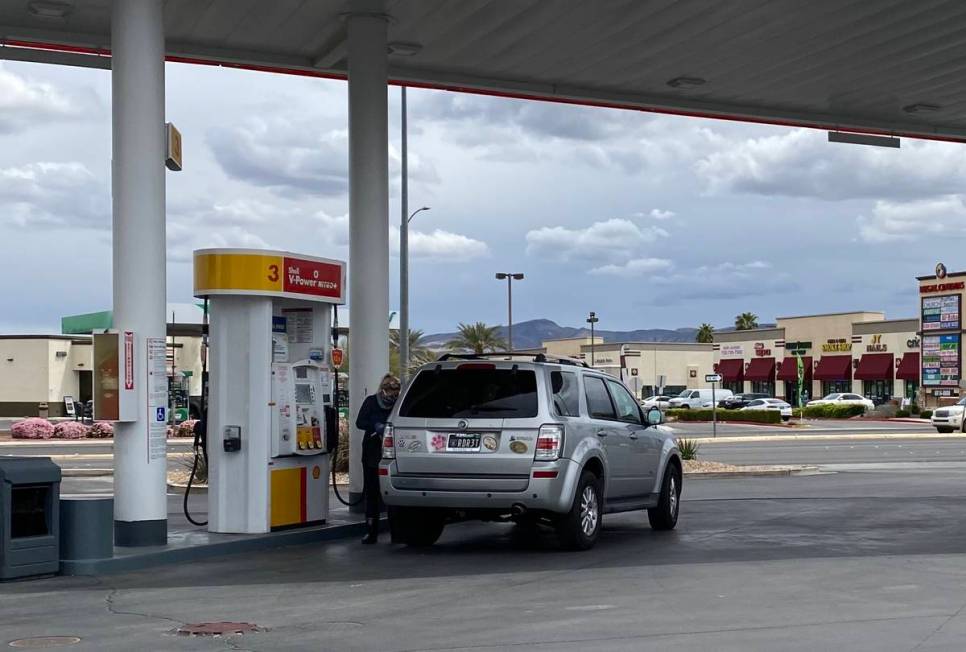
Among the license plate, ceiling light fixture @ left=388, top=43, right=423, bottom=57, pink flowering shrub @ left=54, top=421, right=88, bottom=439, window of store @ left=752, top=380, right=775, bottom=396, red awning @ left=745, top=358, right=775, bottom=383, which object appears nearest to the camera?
the license plate

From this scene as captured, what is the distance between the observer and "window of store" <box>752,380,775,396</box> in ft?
331

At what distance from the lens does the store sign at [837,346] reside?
9300cm

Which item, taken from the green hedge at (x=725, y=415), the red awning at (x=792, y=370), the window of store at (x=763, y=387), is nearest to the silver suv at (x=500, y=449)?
the green hedge at (x=725, y=415)

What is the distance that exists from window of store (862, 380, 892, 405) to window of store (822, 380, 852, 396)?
56.3 inches

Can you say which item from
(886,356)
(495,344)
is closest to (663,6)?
(495,344)

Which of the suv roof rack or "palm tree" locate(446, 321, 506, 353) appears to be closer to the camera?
the suv roof rack

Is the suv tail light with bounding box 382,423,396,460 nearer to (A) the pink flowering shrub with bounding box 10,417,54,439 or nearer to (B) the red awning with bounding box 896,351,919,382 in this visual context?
(A) the pink flowering shrub with bounding box 10,417,54,439

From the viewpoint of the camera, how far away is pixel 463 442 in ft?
42.7

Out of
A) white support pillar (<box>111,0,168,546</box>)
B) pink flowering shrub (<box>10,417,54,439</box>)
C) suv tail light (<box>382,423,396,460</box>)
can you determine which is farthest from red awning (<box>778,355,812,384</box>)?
white support pillar (<box>111,0,168,546</box>)

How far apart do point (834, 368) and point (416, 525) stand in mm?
83391

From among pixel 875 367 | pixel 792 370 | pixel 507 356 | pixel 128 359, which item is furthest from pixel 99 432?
pixel 792 370

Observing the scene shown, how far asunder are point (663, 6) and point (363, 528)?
7.42 m

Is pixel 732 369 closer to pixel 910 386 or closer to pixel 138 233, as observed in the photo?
pixel 910 386

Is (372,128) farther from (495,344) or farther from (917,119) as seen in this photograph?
(495,344)
